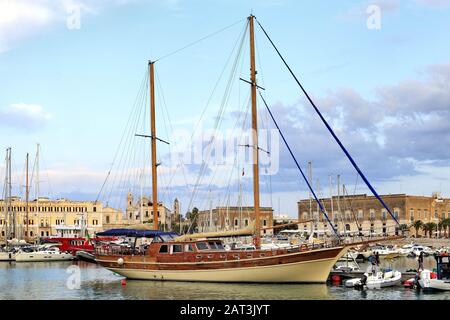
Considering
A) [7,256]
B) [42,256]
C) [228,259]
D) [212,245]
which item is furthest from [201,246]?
[7,256]

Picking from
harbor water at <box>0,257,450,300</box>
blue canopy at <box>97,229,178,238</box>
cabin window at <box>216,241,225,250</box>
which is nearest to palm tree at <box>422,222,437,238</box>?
blue canopy at <box>97,229,178,238</box>

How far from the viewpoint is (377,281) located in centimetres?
3750

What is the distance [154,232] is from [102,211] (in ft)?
348

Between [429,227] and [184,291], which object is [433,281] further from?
Result: [429,227]

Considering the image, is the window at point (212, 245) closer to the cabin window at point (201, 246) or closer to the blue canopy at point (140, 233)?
the cabin window at point (201, 246)

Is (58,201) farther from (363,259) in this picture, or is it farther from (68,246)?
(363,259)

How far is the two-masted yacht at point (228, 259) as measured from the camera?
38.2 meters

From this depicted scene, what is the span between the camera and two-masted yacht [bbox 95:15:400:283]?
125 feet

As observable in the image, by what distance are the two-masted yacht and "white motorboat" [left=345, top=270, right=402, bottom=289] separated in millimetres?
1698

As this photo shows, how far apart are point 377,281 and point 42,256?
4726cm

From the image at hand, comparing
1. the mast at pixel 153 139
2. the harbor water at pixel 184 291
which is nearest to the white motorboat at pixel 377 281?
the harbor water at pixel 184 291
